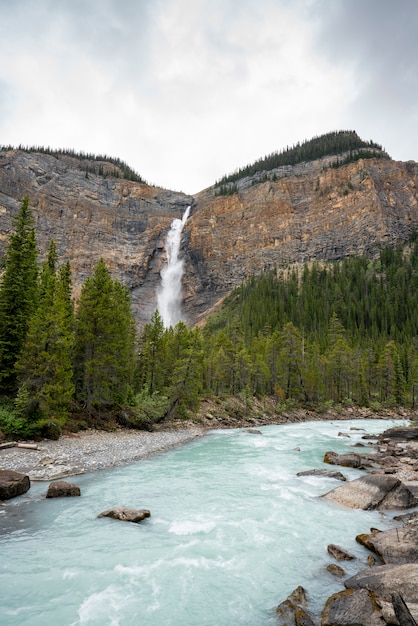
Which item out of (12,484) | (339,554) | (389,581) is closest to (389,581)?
(389,581)

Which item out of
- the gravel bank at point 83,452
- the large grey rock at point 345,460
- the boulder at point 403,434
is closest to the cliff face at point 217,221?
the boulder at point 403,434

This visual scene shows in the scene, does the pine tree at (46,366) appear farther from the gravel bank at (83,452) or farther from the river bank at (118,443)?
the gravel bank at (83,452)

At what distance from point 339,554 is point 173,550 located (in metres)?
4.22

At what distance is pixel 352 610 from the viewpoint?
601 centimetres

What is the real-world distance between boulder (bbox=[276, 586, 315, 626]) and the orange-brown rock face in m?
128

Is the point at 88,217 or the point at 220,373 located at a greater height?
the point at 88,217

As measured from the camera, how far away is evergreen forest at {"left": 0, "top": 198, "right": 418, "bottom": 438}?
2252 cm

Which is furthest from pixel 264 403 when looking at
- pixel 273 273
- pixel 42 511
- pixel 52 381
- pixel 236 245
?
pixel 236 245

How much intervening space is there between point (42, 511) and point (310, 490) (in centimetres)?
1010

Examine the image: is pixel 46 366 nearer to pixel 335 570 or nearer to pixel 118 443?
pixel 118 443

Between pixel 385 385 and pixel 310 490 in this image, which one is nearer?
pixel 310 490

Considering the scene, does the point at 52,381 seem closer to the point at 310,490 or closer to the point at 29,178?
the point at 310,490

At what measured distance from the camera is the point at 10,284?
25094 millimetres

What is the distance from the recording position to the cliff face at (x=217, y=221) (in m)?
135
